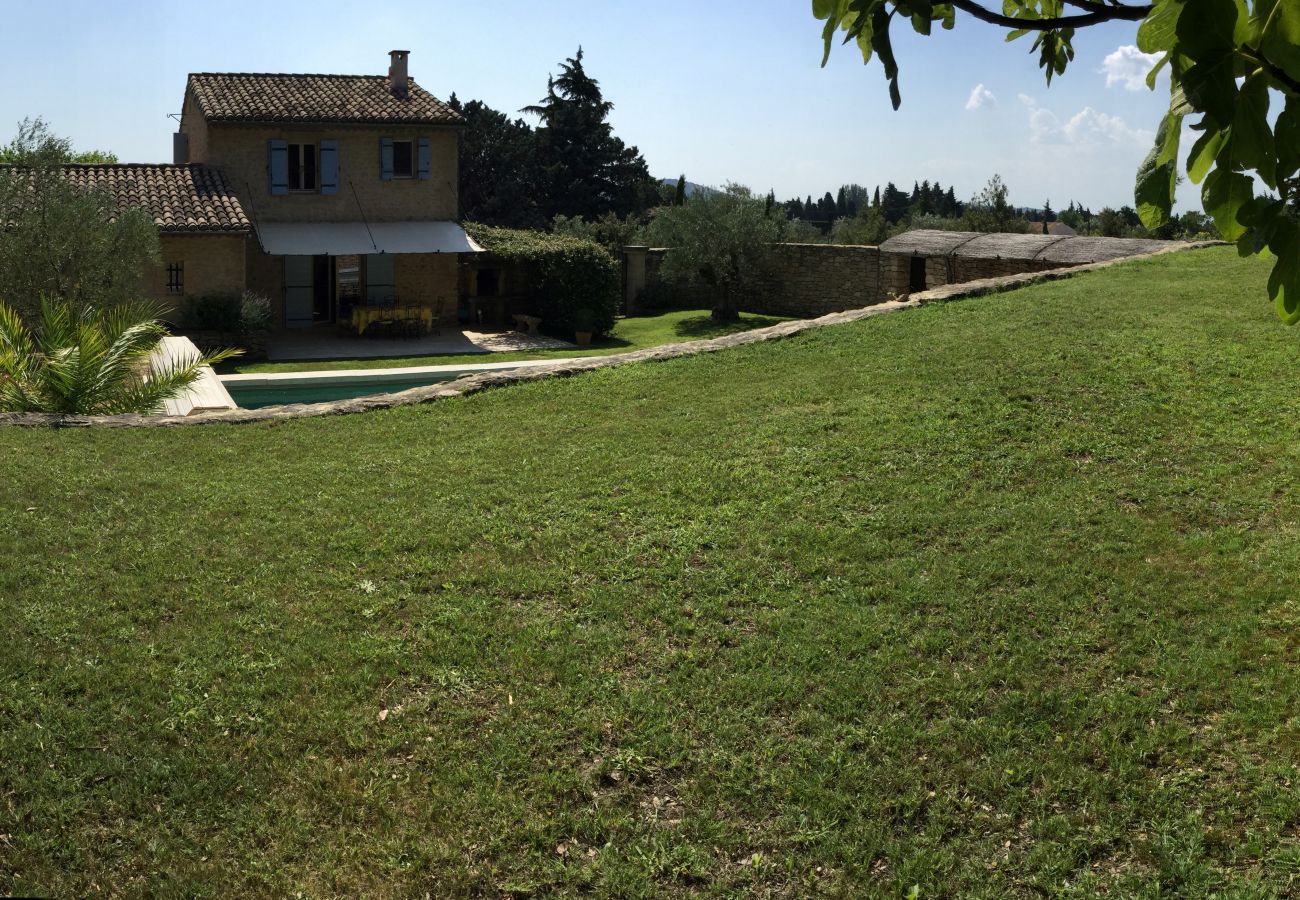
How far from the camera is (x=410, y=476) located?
925cm

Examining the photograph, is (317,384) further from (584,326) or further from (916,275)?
(916,275)

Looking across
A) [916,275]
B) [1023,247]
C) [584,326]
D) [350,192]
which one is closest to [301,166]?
[350,192]

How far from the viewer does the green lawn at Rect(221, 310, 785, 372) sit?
2458 cm

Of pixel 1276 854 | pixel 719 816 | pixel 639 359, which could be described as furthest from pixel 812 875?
pixel 639 359

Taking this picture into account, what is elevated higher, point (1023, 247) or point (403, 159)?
point (403, 159)

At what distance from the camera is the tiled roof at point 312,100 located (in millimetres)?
29562

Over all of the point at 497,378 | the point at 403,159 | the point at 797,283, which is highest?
the point at 403,159

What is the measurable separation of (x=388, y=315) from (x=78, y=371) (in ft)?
57.9

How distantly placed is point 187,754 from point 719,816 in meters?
2.51

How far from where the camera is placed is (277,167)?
99.5 feet

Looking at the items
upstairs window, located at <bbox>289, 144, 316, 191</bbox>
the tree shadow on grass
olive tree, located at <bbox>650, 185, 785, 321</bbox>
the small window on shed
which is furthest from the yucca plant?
olive tree, located at <bbox>650, 185, 785, 321</bbox>

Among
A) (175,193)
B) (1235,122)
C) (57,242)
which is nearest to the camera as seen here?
(1235,122)

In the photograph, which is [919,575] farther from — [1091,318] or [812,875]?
[1091,318]

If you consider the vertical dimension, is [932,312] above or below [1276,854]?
above
